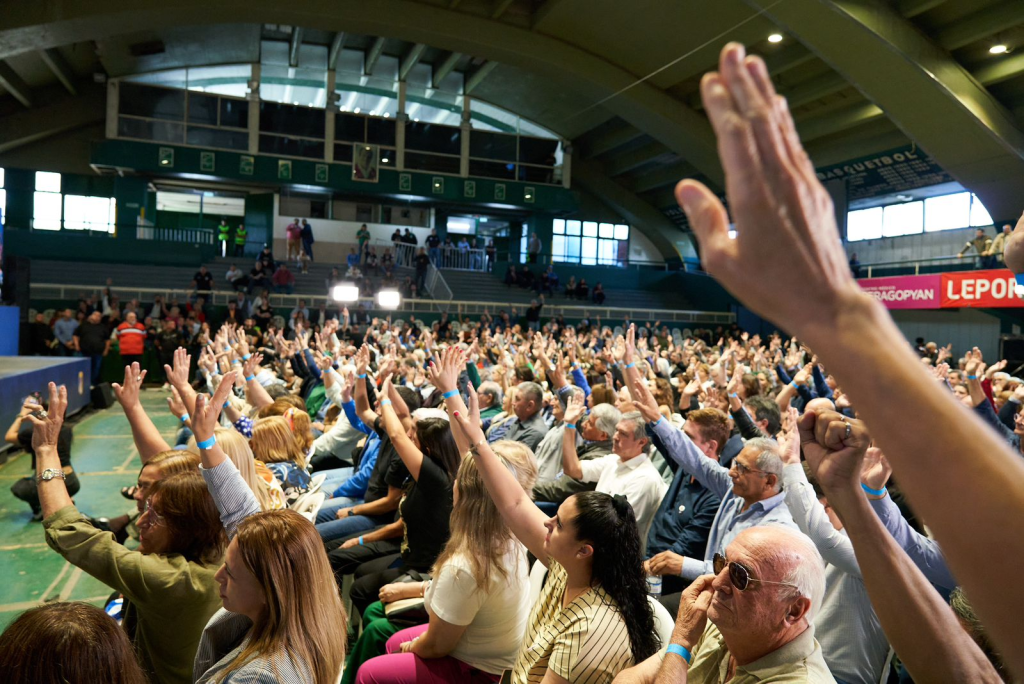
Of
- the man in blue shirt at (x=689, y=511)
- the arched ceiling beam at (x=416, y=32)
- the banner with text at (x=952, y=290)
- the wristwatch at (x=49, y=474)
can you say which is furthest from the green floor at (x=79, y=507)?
the banner with text at (x=952, y=290)

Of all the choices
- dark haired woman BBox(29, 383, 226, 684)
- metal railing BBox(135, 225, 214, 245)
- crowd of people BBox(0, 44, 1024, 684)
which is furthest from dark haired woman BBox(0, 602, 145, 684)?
metal railing BBox(135, 225, 214, 245)

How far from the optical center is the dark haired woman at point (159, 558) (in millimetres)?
2219

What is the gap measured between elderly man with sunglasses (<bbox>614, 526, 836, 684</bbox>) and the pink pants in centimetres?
102

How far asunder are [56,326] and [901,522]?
1540 centimetres

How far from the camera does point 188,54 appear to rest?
2203 cm

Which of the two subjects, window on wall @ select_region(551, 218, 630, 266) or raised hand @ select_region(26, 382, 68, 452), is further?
window on wall @ select_region(551, 218, 630, 266)

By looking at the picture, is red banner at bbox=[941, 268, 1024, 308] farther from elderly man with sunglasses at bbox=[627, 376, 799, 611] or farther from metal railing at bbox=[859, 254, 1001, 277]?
elderly man with sunglasses at bbox=[627, 376, 799, 611]

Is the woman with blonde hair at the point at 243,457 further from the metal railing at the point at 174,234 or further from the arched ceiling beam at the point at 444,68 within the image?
the arched ceiling beam at the point at 444,68

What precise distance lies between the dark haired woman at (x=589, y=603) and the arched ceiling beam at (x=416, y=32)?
17162mm

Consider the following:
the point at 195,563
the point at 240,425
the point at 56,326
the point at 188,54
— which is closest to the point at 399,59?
the point at 188,54

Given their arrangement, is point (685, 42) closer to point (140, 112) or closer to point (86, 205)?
point (140, 112)

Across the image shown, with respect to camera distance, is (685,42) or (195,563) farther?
(685,42)

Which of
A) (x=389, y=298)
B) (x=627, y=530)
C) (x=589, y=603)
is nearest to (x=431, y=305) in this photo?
(x=389, y=298)

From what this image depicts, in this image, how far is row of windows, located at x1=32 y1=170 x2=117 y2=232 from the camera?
22.8m
